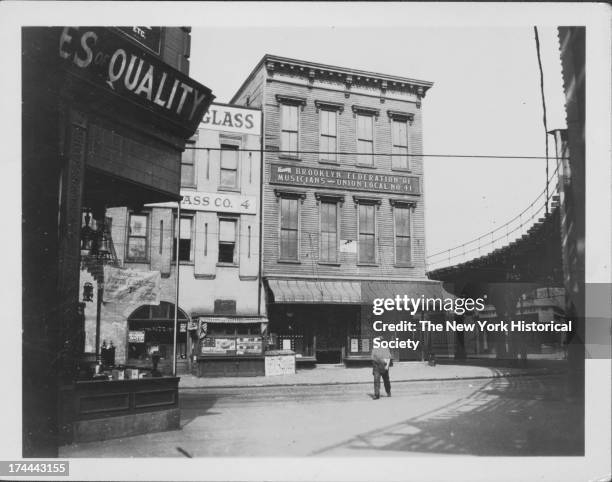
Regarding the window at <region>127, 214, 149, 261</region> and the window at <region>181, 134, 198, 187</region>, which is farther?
the window at <region>181, 134, 198, 187</region>

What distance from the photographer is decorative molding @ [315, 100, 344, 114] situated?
1753 centimetres

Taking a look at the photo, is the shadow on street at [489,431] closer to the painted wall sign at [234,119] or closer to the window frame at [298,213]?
the window frame at [298,213]

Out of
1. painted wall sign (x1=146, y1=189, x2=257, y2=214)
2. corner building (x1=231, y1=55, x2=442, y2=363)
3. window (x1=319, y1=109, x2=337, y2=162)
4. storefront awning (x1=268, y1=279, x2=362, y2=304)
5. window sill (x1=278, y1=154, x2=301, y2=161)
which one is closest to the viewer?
storefront awning (x1=268, y1=279, x2=362, y2=304)

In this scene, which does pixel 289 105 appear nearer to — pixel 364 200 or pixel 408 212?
pixel 364 200

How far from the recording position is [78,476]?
6168 millimetres

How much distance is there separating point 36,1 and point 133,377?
17.0 feet

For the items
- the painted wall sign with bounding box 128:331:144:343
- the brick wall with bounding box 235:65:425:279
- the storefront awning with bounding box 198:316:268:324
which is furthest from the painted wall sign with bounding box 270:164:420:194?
the painted wall sign with bounding box 128:331:144:343

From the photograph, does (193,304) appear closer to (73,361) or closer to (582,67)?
(73,361)

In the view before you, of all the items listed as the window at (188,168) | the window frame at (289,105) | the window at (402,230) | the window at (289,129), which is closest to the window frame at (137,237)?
the window at (188,168)

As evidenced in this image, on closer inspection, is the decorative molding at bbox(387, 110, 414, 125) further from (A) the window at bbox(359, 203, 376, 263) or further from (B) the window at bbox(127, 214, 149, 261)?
(B) the window at bbox(127, 214, 149, 261)

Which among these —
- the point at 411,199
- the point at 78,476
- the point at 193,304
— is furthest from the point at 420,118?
the point at 78,476

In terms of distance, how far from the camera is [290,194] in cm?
1716

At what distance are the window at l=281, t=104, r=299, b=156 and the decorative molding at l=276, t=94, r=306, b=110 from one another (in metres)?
0.22

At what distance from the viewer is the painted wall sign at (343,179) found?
16.5m
